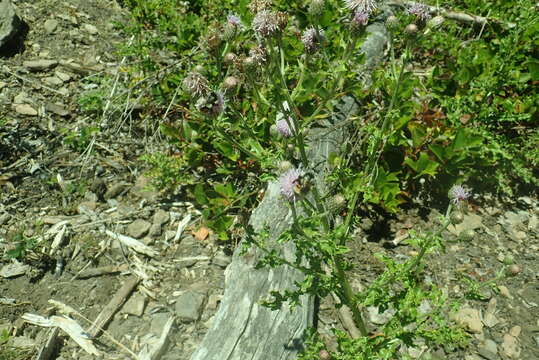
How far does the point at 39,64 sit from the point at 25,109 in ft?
1.94

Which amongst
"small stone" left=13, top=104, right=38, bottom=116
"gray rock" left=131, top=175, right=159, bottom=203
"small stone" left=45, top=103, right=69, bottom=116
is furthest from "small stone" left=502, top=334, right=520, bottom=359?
"small stone" left=13, top=104, right=38, bottom=116

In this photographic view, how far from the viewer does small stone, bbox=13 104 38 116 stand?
4125 millimetres

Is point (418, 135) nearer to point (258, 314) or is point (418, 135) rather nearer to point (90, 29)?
point (258, 314)

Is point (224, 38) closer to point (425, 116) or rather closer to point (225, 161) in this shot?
point (225, 161)

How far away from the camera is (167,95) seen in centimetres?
421

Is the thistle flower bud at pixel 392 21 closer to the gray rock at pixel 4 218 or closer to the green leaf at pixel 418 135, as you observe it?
the green leaf at pixel 418 135

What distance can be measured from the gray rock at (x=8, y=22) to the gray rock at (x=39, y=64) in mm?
301

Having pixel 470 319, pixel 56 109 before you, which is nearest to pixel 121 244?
pixel 56 109

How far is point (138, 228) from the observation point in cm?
363

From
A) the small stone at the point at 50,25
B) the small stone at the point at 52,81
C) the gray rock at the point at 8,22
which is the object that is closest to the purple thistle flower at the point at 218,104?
the small stone at the point at 52,81

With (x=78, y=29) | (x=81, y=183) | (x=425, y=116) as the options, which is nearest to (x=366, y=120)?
(x=425, y=116)

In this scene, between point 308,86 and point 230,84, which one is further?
point 308,86

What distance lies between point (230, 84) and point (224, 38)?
0.36m

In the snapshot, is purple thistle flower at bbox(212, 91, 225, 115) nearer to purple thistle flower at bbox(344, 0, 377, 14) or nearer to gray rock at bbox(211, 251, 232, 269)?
purple thistle flower at bbox(344, 0, 377, 14)
